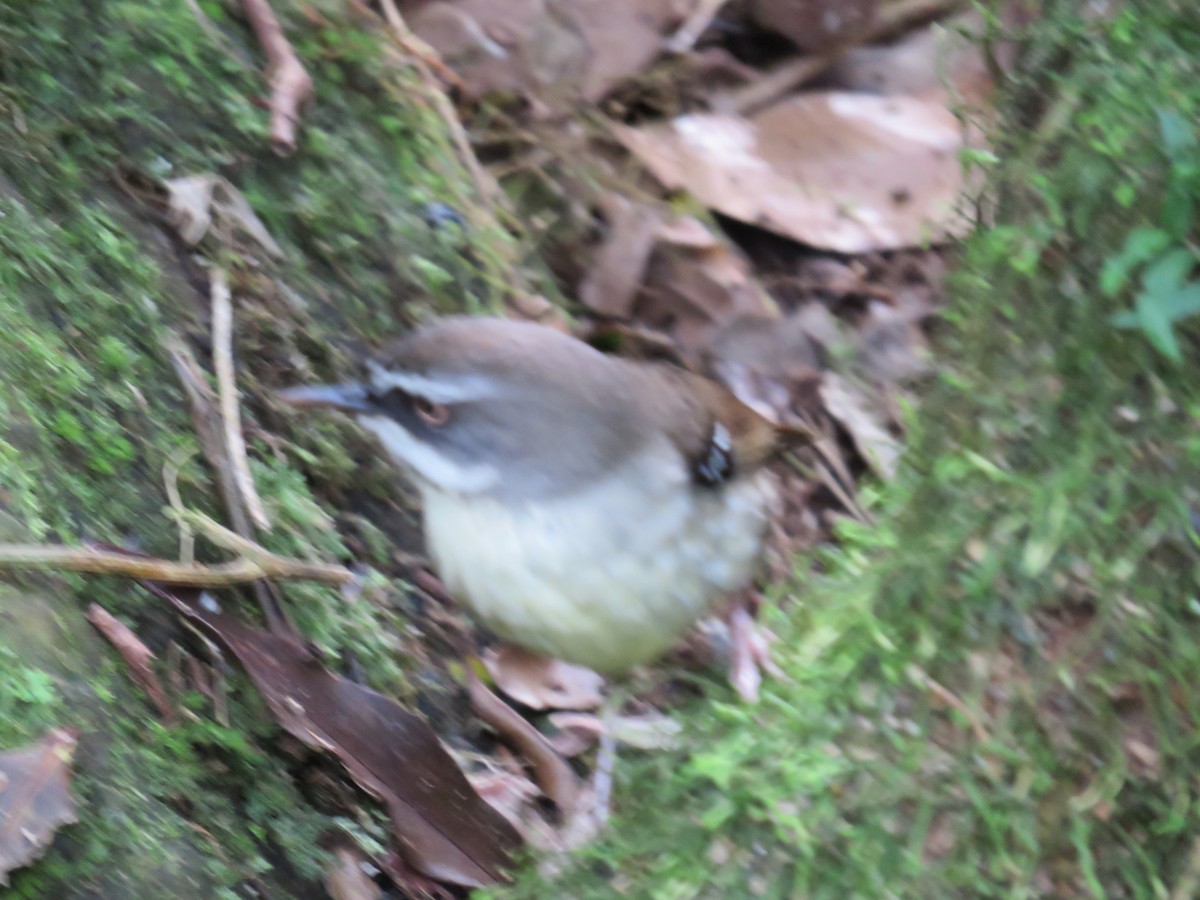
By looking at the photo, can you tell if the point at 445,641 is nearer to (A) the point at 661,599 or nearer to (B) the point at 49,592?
(A) the point at 661,599

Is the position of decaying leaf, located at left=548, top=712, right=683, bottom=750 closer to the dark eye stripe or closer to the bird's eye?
the dark eye stripe

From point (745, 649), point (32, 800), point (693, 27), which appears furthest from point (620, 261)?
point (32, 800)

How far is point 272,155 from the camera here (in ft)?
11.4

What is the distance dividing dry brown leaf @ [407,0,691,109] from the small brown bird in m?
2.28

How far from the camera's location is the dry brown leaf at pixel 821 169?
202 inches

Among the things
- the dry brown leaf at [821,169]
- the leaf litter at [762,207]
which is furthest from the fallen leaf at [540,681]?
the dry brown leaf at [821,169]

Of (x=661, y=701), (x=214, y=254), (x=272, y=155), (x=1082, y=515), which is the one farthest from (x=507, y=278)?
(x=1082, y=515)

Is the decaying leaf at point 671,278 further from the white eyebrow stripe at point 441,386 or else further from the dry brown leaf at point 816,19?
the white eyebrow stripe at point 441,386

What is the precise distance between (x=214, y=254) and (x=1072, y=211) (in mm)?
2103

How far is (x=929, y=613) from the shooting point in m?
2.04

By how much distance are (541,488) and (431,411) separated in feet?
1.12

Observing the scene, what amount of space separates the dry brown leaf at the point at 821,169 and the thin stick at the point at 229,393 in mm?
2526

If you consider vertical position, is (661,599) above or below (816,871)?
below

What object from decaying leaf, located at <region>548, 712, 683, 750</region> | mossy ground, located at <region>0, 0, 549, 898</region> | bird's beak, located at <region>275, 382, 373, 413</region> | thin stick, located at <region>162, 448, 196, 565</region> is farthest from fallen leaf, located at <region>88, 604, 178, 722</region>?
decaying leaf, located at <region>548, 712, 683, 750</region>
